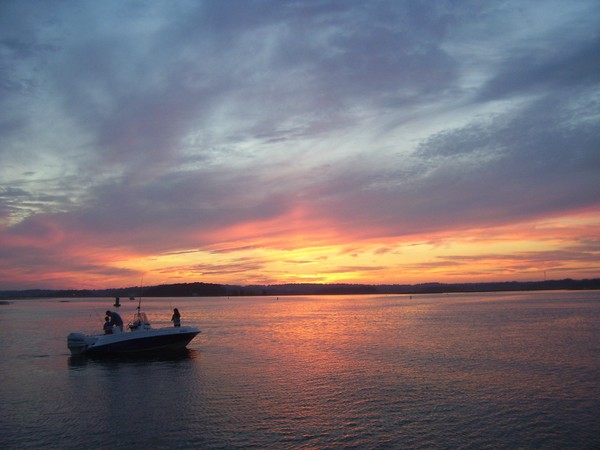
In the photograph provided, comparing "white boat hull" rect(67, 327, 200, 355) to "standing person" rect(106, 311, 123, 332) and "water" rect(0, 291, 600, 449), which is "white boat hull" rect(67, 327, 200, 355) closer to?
"water" rect(0, 291, 600, 449)

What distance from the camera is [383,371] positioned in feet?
92.3

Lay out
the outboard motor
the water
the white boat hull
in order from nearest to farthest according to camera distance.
A: the water, the white boat hull, the outboard motor

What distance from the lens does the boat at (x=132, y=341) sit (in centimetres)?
3438

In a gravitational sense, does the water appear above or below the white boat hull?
below

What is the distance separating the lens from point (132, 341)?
34.8 meters

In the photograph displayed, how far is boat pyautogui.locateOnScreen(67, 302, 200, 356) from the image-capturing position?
34.4 m

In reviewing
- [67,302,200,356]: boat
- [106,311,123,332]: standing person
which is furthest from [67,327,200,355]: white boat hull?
[106,311,123,332]: standing person

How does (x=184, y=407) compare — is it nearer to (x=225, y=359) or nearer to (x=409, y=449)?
(x=409, y=449)

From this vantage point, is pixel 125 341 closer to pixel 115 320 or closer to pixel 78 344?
pixel 115 320

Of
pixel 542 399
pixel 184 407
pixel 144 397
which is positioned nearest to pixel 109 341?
pixel 144 397

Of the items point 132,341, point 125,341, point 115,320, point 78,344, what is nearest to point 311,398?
point 132,341

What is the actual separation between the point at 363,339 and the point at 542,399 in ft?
84.7

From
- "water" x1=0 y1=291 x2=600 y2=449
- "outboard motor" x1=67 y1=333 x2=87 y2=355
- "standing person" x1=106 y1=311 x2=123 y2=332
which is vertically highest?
"standing person" x1=106 y1=311 x2=123 y2=332

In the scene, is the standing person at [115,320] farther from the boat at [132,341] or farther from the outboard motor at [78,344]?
the outboard motor at [78,344]
